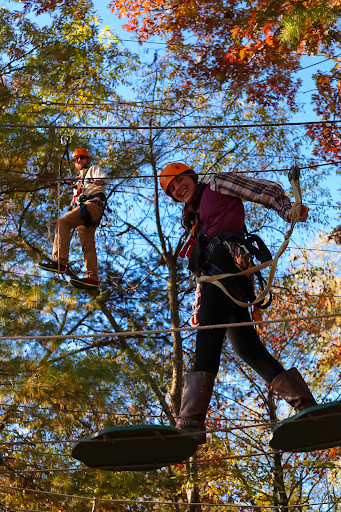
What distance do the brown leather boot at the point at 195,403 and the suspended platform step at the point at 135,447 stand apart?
0.06m

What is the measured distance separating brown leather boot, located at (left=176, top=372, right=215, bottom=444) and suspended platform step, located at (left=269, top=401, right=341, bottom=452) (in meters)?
0.30

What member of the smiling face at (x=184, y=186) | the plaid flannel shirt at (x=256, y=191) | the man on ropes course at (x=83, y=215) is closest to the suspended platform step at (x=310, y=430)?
the plaid flannel shirt at (x=256, y=191)

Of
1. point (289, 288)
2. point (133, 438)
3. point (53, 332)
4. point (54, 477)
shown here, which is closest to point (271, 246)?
point (289, 288)

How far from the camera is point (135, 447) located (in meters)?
2.70

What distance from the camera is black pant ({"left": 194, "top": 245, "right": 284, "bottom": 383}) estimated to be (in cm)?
278

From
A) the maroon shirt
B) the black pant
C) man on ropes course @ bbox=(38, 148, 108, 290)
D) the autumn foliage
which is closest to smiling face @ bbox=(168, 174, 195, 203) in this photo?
the maroon shirt

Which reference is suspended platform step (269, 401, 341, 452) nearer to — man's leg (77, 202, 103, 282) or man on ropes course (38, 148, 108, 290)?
man on ropes course (38, 148, 108, 290)

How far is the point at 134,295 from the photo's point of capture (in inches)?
384

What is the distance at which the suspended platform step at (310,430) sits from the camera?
8.02ft

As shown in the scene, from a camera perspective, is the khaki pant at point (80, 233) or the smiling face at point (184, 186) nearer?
the smiling face at point (184, 186)

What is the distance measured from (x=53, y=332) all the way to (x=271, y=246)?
137 inches

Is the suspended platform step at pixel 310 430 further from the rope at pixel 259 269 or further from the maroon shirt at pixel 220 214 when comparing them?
the maroon shirt at pixel 220 214

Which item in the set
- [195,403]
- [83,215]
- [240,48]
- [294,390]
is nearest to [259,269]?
[294,390]

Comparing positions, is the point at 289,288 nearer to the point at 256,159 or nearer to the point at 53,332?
the point at 256,159
